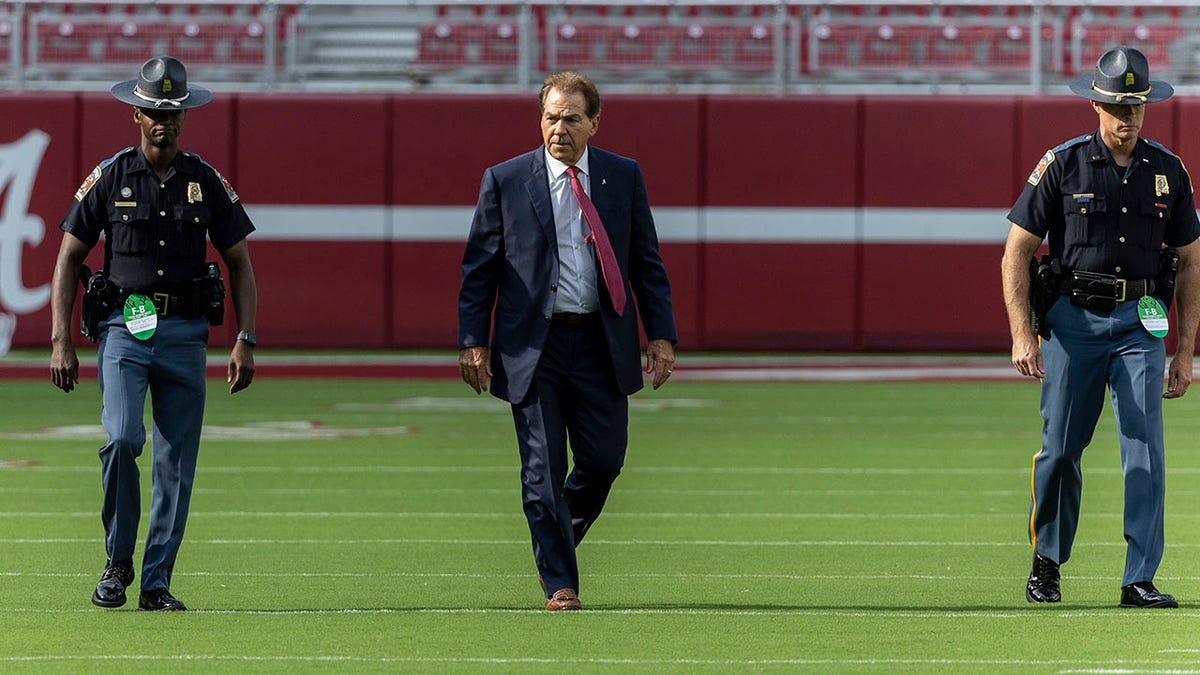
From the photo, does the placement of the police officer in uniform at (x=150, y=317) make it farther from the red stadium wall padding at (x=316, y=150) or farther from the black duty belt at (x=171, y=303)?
the red stadium wall padding at (x=316, y=150)

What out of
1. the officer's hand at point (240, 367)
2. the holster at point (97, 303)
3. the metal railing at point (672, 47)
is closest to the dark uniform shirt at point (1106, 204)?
the officer's hand at point (240, 367)

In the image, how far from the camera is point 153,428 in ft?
24.7

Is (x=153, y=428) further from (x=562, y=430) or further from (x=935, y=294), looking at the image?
(x=935, y=294)

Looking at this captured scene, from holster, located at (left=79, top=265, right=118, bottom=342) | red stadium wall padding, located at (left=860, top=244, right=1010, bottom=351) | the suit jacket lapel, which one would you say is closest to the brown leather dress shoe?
the suit jacket lapel

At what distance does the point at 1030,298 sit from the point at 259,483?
19.9ft

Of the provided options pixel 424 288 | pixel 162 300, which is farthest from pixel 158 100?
pixel 424 288

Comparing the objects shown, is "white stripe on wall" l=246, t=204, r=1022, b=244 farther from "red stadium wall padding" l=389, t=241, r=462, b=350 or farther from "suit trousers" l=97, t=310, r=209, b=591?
"suit trousers" l=97, t=310, r=209, b=591

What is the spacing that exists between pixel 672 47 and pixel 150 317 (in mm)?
17999

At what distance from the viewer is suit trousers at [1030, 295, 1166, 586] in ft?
25.1

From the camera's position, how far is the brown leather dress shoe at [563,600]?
756 cm

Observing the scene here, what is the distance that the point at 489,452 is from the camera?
1428 centimetres

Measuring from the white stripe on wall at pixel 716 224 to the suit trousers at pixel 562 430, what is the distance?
1672cm

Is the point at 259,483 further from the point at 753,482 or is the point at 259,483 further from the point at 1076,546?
the point at 1076,546

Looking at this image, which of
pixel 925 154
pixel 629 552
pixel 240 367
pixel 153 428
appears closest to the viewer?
pixel 153 428
